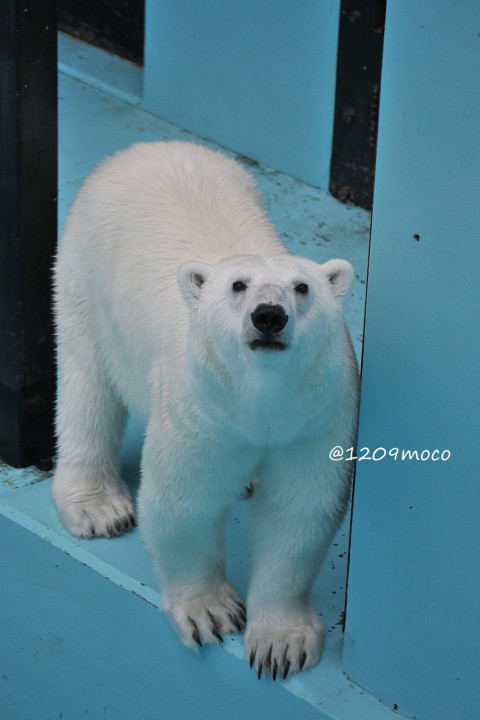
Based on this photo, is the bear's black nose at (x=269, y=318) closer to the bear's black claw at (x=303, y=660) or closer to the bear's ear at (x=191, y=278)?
the bear's ear at (x=191, y=278)

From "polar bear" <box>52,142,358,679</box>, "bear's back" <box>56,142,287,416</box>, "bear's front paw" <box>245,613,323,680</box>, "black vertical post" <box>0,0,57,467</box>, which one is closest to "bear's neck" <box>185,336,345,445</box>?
"polar bear" <box>52,142,358,679</box>

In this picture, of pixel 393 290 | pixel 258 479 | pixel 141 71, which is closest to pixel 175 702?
pixel 258 479

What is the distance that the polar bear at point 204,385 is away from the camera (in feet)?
7.56

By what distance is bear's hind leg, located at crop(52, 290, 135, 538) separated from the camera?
10.4 feet

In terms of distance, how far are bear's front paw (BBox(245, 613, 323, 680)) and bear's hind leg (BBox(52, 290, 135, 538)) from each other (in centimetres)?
62

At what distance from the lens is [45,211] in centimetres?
330

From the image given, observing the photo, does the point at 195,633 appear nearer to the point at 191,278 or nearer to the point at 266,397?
the point at 266,397

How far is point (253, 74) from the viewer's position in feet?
17.1

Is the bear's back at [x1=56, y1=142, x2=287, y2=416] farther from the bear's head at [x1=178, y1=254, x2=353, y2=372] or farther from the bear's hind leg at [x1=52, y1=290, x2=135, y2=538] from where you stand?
the bear's head at [x1=178, y1=254, x2=353, y2=372]

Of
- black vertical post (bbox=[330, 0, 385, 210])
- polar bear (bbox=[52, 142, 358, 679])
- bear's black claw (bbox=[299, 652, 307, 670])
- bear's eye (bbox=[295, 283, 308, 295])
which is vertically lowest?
bear's black claw (bbox=[299, 652, 307, 670])

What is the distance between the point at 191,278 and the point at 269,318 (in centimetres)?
33

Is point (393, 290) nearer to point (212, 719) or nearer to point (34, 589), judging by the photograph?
point (212, 719)

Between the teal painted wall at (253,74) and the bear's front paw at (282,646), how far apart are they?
2.80 metres

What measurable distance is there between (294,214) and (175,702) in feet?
8.22
